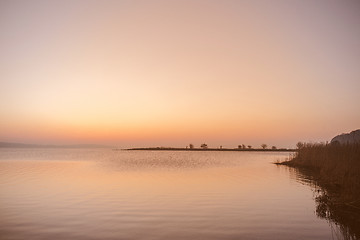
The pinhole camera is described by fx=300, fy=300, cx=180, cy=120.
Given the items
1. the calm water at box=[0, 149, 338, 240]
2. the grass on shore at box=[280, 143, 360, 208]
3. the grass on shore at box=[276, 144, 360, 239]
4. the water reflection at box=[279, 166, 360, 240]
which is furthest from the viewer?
the grass on shore at box=[280, 143, 360, 208]

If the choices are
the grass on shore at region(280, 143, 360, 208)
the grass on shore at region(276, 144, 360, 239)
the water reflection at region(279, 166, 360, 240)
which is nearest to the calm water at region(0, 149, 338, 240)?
the water reflection at region(279, 166, 360, 240)

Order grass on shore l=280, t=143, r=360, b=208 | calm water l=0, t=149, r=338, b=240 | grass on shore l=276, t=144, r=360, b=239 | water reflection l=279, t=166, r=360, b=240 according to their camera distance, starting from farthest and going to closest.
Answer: grass on shore l=280, t=143, r=360, b=208 → grass on shore l=276, t=144, r=360, b=239 → calm water l=0, t=149, r=338, b=240 → water reflection l=279, t=166, r=360, b=240

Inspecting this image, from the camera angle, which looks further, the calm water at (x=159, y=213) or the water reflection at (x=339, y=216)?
the calm water at (x=159, y=213)

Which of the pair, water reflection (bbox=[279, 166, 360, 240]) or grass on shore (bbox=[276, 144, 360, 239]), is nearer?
water reflection (bbox=[279, 166, 360, 240])

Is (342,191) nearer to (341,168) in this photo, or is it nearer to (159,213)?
(341,168)

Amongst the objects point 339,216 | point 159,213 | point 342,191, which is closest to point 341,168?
point 342,191

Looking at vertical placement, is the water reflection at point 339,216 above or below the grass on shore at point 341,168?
below

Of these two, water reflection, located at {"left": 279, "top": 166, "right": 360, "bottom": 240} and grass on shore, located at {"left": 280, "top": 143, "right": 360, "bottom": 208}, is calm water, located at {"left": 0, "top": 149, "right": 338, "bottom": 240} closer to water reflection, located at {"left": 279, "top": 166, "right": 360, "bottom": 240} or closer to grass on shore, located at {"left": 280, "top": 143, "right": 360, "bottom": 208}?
water reflection, located at {"left": 279, "top": 166, "right": 360, "bottom": 240}

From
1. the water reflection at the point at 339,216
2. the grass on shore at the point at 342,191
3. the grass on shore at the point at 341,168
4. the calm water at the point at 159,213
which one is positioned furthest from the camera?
the grass on shore at the point at 341,168

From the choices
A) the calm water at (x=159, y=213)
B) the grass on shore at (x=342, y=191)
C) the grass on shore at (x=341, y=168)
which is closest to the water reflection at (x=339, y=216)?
the grass on shore at (x=342, y=191)

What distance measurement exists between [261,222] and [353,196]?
18.7 ft

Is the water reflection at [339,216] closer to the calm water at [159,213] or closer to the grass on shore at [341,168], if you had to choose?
the calm water at [159,213]

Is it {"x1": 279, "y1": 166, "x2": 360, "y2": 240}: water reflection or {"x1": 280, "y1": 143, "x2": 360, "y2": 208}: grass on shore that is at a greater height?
{"x1": 280, "y1": 143, "x2": 360, "y2": 208}: grass on shore

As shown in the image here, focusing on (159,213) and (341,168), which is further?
(341,168)
